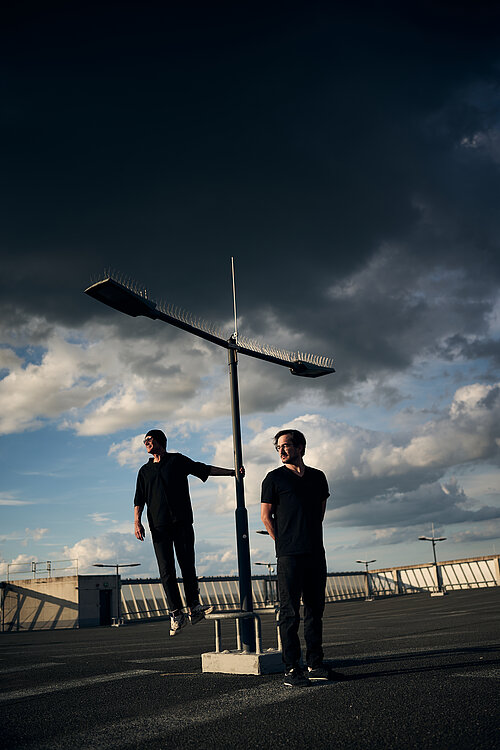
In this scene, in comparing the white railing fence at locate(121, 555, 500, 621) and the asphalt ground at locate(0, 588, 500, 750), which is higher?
the asphalt ground at locate(0, 588, 500, 750)

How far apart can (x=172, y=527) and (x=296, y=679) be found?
1975 mm

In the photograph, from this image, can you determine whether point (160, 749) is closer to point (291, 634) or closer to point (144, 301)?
point (291, 634)

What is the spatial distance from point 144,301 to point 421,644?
6.14 metres

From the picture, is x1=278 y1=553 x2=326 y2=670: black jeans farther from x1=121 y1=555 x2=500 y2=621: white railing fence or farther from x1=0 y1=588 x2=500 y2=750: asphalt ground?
x1=121 y1=555 x2=500 y2=621: white railing fence

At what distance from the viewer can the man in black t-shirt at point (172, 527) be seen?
20.8ft

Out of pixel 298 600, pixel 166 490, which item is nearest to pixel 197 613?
Answer: pixel 166 490

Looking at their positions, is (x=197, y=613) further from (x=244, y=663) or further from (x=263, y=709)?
(x=263, y=709)

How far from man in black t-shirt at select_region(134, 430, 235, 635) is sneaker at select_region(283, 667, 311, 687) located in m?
1.40

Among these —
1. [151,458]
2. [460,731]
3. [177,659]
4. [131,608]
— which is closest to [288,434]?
[151,458]

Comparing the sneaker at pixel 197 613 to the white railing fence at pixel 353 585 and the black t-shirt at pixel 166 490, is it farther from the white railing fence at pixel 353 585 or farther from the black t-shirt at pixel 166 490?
the white railing fence at pixel 353 585

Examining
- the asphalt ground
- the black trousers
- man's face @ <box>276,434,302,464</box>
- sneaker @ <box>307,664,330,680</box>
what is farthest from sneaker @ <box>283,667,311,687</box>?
man's face @ <box>276,434,302,464</box>

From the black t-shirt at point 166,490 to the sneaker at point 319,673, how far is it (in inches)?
73.3

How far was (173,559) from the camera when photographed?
21.0ft

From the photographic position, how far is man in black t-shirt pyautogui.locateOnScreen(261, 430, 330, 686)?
5449mm
